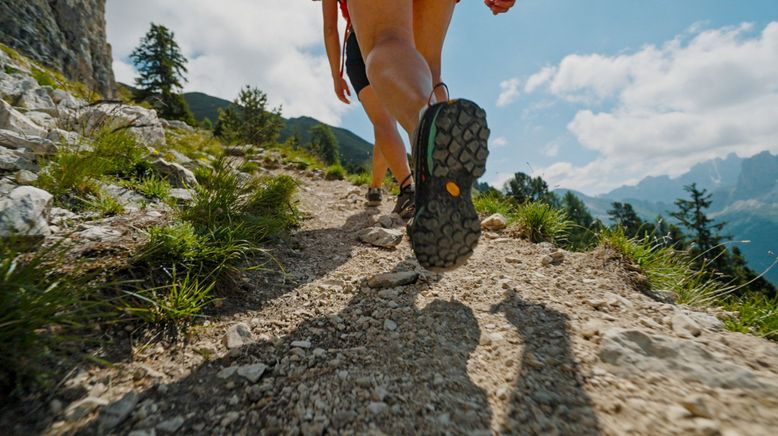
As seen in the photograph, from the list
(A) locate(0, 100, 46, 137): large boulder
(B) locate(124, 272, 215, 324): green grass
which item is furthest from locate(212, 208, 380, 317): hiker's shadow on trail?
(A) locate(0, 100, 46, 137): large boulder

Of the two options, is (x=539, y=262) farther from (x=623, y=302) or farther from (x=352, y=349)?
(x=352, y=349)

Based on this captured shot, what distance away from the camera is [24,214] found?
129cm

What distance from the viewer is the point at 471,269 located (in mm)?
2008

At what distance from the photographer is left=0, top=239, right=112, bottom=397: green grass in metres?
0.82

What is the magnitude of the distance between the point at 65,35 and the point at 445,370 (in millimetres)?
48304

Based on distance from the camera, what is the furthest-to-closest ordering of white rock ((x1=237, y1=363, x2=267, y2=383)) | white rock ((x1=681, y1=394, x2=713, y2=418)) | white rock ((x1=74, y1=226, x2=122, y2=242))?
1. white rock ((x1=74, y1=226, x2=122, y2=242))
2. white rock ((x1=237, y1=363, x2=267, y2=383))
3. white rock ((x1=681, y1=394, x2=713, y2=418))

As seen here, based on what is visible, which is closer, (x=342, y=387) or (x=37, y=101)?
(x=342, y=387)

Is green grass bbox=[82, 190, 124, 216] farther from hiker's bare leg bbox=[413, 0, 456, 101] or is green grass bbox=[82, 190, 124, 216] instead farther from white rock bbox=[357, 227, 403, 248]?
hiker's bare leg bbox=[413, 0, 456, 101]

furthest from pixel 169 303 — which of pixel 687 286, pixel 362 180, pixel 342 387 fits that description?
pixel 362 180

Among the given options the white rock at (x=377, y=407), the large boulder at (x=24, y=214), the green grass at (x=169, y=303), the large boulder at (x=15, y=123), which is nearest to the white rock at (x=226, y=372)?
the green grass at (x=169, y=303)

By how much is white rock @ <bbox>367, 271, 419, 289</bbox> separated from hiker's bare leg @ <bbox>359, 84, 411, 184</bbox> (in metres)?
0.82

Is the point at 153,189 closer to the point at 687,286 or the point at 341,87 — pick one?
the point at 341,87

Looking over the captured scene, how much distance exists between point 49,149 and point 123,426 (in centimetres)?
270

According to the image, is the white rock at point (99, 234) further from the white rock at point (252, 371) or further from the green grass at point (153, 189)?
the white rock at point (252, 371)
